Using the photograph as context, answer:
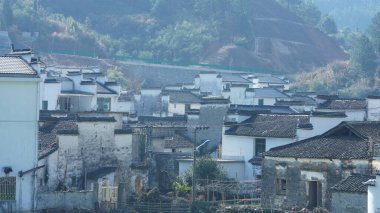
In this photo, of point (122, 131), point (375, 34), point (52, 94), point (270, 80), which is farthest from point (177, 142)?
point (375, 34)

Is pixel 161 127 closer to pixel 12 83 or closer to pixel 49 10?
pixel 12 83

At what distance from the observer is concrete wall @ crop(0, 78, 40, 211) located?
33062mm

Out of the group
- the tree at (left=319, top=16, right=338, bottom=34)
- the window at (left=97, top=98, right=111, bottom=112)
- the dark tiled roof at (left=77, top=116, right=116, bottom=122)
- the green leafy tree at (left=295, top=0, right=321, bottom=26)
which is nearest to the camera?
the dark tiled roof at (left=77, top=116, right=116, bottom=122)

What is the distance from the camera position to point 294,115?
51719 mm


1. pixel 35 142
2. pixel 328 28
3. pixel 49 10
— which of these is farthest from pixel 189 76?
pixel 35 142

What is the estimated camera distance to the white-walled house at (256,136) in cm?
4838

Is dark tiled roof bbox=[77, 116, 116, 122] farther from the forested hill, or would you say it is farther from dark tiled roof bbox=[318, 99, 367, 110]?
the forested hill

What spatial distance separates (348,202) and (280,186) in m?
5.63

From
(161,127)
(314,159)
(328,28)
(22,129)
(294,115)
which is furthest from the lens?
(328,28)

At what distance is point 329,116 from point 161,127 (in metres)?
10.5

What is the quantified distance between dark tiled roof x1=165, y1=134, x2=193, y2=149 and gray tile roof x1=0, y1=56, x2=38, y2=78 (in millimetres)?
18933

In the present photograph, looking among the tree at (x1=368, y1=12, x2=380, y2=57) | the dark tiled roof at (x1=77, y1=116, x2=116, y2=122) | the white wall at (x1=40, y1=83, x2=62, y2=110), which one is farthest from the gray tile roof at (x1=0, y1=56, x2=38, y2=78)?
the tree at (x1=368, y1=12, x2=380, y2=57)

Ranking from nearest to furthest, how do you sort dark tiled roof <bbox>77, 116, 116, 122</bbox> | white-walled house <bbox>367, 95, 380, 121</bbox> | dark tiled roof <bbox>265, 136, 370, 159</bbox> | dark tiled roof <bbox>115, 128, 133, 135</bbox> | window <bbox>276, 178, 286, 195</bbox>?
dark tiled roof <bbox>265, 136, 370, 159</bbox>
window <bbox>276, 178, 286, 195</bbox>
dark tiled roof <bbox>77, 116, 116, 122</bbox>
dark tiled roof <bbox>115, 128, 133, 135</bbox>
white-walled house <bbox>367, 95, 380, 121</bbox>

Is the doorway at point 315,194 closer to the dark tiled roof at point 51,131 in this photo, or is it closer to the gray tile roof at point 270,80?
the dark tiled roof at point 51,131
